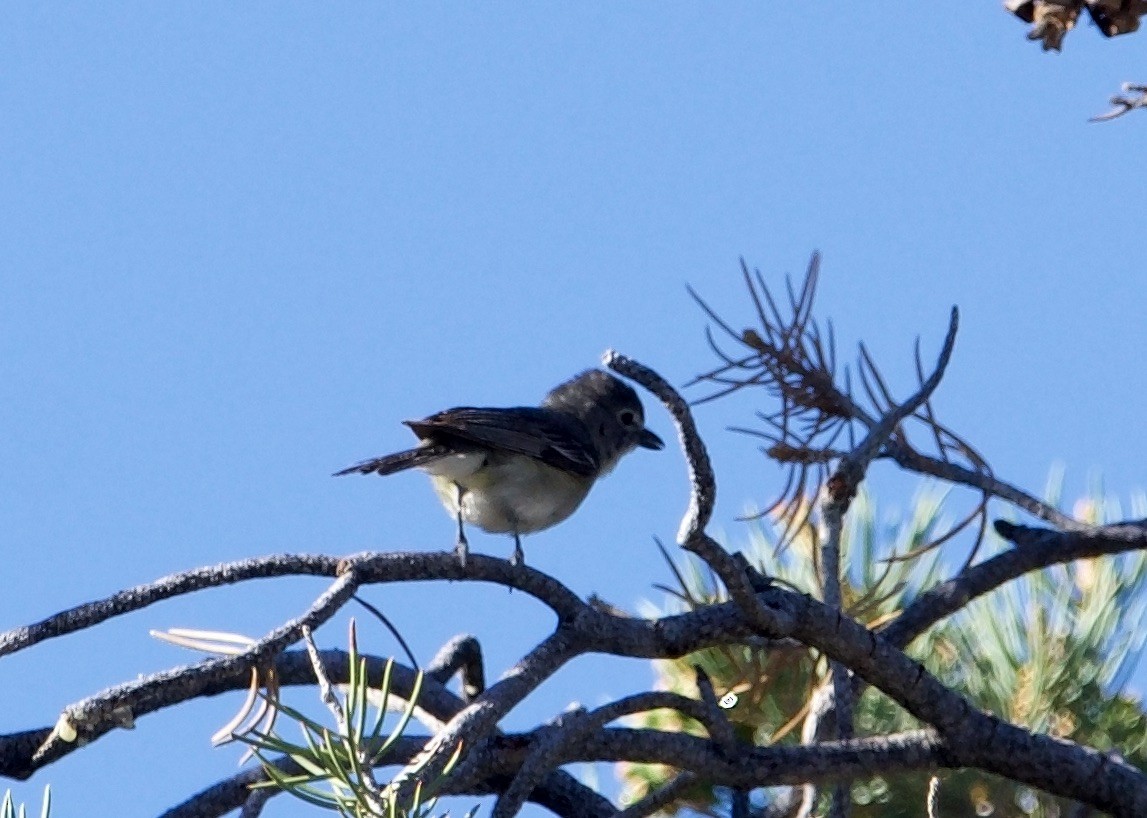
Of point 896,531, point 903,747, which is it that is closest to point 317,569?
point 903,747

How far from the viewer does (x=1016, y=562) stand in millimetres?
3055

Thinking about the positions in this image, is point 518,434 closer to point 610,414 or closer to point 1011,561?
point 610,414

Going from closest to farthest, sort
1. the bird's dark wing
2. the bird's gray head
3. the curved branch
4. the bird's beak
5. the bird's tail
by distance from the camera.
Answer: the curved branch < the bird's tail < the bird's dark wing < the bird's gray head < the bird's beak

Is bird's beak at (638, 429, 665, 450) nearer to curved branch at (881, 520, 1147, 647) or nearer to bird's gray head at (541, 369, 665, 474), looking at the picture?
bird's gray head at (541, 369, 665, 474)

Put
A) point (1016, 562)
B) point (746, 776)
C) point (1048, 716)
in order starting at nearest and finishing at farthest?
point (746, 776)
point (1016, 562)
point (1048, 716)

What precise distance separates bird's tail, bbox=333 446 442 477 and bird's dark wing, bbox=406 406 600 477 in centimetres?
8

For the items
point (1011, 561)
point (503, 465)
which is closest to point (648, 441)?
point (503, 465)

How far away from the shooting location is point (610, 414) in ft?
22.4

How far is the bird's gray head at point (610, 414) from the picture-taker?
6703 millimetres

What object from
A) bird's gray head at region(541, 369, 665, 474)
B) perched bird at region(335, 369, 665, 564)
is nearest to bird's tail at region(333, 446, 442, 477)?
perched bird at region(335, 369, 665, 564)

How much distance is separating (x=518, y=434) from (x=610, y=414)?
1.20 meters

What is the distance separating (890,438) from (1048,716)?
4.05 feet

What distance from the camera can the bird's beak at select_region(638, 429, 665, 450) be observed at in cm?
686

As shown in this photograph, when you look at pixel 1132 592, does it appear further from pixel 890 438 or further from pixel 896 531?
pixel 890 438
